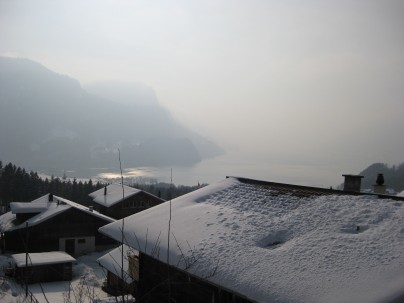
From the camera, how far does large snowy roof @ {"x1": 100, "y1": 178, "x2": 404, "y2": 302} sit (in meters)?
5.66

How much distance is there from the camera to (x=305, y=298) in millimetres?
5410

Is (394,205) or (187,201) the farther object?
(187,201)

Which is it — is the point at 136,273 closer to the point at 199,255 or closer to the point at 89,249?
the point at 199,255

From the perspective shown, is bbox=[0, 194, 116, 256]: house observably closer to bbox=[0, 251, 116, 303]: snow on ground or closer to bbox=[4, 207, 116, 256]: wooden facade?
bbox=[4, 207, 116, 256]: wooden facade

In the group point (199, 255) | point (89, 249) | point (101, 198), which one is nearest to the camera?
point (199, 255)

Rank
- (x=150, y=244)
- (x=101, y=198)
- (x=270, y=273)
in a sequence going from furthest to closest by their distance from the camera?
(x=101, y=198) → (x=150, y=244) → (x=270, y=273)

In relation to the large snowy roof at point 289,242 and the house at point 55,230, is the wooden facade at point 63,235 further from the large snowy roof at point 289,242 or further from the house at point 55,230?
the large snowy roof at point 289,242

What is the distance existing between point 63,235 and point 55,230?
2.36 feet

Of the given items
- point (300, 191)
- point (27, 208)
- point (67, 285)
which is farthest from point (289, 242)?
point (27, 208)

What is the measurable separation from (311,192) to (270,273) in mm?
4363

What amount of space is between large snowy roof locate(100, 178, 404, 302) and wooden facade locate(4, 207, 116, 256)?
18985mm

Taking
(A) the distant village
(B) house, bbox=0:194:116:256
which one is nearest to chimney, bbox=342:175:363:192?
(A) the distant village

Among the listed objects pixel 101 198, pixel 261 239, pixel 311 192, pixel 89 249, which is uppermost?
pixel 311 192

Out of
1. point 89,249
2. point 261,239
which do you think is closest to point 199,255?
point 261,239
